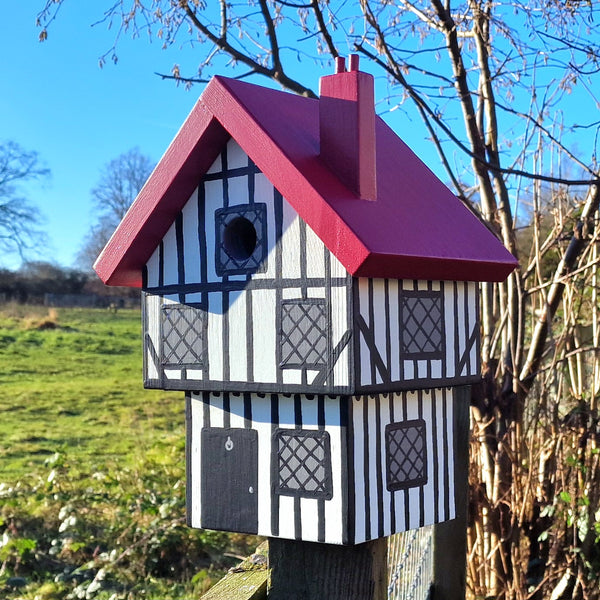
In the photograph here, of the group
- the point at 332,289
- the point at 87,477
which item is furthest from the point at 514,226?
the point at 87,477

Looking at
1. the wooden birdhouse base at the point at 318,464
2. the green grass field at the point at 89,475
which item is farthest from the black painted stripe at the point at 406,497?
the green grass field at the point at 89,475

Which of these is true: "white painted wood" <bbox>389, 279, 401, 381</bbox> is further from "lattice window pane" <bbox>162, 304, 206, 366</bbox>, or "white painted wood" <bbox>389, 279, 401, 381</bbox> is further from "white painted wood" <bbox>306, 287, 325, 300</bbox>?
"lattice window pane" <bbox>162, 304, 206, 366</bbox>

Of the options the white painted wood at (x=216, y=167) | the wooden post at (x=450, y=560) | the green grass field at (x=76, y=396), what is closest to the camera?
the white painted wood at (x=216, y=167)

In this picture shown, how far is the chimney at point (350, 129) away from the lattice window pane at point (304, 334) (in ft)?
1.06

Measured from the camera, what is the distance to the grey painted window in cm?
199

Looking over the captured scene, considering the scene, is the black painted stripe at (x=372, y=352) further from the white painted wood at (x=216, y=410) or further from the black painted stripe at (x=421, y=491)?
the white painted wood at (x=216, y=410)

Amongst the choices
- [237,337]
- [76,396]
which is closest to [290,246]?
[237,337]

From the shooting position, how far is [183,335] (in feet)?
6.95

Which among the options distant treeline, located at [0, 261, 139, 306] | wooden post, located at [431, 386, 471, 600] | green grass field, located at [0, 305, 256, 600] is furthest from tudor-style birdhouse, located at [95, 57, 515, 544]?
distant treeline, located at [0, 261, 139, 306]

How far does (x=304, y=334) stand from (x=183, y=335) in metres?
0.41

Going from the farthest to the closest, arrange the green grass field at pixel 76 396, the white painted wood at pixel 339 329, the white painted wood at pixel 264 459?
the green grass field at pixel 76 396 → the white painted wood at pixel 264 459 → the white painted wood at pixel 339 329

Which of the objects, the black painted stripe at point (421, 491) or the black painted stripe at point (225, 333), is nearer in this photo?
the black painted stripe at point (225, 333)

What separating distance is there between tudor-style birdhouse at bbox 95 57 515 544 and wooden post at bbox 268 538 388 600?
0.33 feet

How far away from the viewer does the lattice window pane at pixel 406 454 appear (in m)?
2.03
